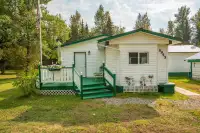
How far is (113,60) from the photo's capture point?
1151 centimetres

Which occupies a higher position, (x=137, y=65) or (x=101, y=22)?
(x=101, y=22)

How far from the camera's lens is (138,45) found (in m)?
11.0

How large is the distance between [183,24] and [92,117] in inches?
2580

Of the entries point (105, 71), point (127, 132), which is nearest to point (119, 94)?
point (105, 71)

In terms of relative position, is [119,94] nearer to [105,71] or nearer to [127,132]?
[105,71]

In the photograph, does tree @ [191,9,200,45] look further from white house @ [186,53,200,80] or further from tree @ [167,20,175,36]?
white house @ [186,53,200,80]

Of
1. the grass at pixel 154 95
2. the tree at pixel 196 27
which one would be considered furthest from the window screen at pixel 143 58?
the tree at pixel 196 27

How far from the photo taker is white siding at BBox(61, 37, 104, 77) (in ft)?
49.2

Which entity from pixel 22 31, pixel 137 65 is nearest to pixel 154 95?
pixel 137 65

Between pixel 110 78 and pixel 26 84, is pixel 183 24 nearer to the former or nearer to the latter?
pixel 110 78

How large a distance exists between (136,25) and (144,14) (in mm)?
4018

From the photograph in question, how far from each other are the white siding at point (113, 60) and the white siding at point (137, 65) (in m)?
0.24

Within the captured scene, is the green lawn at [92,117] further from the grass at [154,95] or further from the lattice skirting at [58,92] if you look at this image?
the lattice skirting at [58,92]

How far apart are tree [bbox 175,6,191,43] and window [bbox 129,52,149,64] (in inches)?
2239
